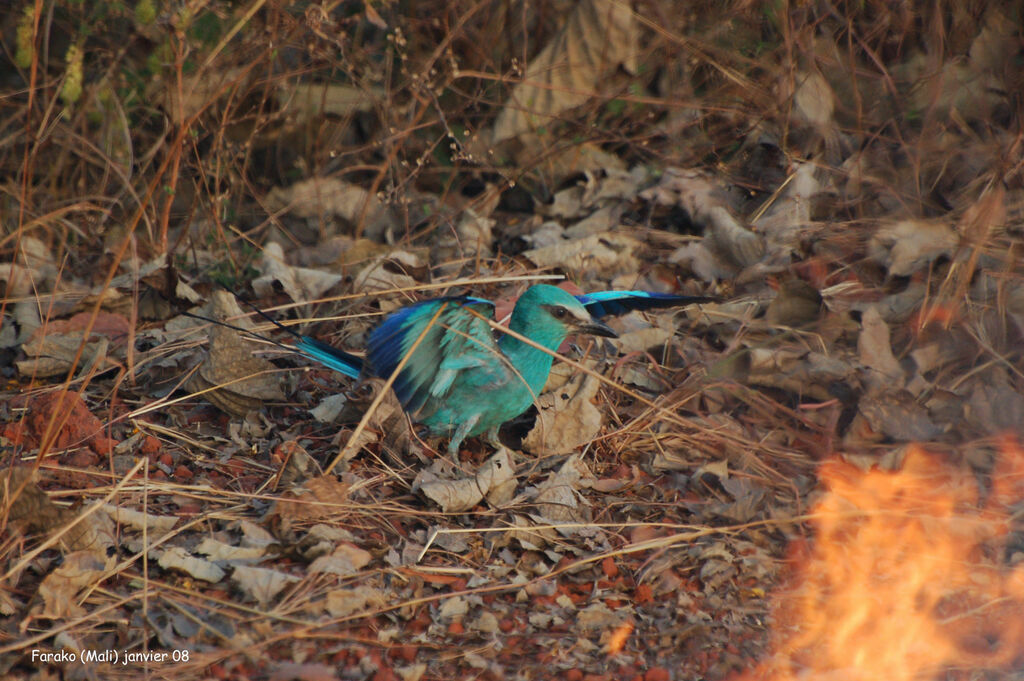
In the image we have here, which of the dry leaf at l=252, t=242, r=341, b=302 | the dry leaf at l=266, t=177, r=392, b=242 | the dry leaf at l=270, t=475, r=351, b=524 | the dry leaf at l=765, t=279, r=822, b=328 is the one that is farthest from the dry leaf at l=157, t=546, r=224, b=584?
the dry leaf at l=266, t=177, r=392, b=242

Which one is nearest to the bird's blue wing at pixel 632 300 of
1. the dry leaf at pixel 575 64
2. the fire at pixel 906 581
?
the fire at pixel 906 581

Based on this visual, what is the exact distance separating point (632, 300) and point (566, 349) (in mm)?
549

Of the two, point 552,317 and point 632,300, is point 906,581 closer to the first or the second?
point 632,300

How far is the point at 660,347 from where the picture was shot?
386cm

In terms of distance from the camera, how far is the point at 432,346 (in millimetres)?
3104

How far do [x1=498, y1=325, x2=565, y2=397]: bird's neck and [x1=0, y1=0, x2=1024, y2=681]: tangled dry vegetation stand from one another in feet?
0.66

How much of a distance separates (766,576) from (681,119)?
2.90 m

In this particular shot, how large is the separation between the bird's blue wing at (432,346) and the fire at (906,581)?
1.23 meters

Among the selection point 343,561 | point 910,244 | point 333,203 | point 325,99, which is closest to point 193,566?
point 343,561

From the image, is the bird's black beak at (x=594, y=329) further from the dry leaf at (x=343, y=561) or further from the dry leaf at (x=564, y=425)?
the dry leaf at (x=343, y=561)

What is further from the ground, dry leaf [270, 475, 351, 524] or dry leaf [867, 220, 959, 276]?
dry leaf [867, 220, 959, 276]

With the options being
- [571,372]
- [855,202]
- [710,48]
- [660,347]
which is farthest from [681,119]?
[571,372]

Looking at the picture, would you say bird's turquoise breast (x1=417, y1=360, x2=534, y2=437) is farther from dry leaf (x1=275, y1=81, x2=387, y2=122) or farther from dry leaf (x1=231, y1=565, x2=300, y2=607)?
dry leaf (x1=275, y1=81, x2=387, y2=122)

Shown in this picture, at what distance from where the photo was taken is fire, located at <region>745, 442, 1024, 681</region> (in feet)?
8.18
